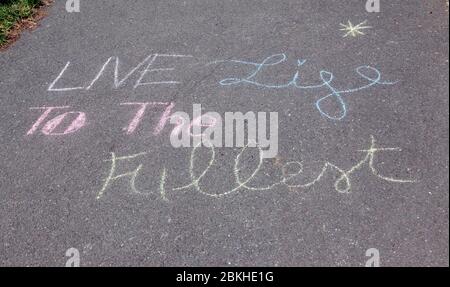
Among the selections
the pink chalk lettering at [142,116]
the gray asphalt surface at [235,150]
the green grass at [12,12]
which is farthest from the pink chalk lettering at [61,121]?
the green grass at [12,12]

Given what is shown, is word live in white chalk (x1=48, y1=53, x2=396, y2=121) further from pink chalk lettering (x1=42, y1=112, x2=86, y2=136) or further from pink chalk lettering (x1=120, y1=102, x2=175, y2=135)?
pink chalk lettering (x1=42, y1=112, x2=86, y2=136)

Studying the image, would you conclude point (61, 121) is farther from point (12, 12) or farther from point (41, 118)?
point (12, 12)

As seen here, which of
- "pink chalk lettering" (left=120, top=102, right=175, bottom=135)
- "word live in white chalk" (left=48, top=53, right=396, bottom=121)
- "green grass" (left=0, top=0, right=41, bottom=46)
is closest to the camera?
"pink chalk lettering" (left=120, top=102, right=175, bottom=135)

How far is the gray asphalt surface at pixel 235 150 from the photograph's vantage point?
289 cm

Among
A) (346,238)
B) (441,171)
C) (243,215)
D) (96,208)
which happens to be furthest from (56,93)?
(441,171)

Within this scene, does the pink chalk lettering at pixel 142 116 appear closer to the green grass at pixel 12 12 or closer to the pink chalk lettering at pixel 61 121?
the pink chalk lettering at pixel 61 121

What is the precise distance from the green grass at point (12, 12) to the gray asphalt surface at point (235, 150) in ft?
1.01

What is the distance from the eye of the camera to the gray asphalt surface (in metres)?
2.89

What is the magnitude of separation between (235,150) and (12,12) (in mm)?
3800

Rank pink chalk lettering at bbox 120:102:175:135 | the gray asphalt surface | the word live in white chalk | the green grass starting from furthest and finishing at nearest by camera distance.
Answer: the green grass → the word live in white chalk → pink chalk lettering at bbox 120:102:175:135 → the gray asphalt surface

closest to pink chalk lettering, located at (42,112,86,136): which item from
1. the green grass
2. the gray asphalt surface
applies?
the gray asphalt surface

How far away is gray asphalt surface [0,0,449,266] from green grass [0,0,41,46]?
0.31 meters

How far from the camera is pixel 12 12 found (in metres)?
5.41

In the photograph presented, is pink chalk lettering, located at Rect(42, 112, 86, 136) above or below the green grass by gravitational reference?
below
